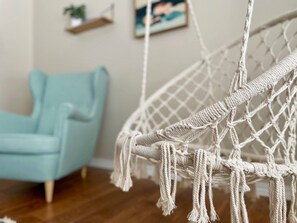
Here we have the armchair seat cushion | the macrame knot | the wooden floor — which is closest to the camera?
the macrame knot

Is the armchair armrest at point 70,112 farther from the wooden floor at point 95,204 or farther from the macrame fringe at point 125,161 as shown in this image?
the macrame fringe at point 125,161

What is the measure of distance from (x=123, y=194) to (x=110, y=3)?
1506 mm

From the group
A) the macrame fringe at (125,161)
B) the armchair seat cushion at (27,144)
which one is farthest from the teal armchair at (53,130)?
the macrame fringe at (125,161)

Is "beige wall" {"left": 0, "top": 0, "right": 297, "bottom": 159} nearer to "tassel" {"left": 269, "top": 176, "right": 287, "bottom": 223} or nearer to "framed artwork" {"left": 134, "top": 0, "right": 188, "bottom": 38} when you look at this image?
"framed artwork" {"left": 134, "top": 0, "right": 188, "bottom": 38}

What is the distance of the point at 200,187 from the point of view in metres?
0.53

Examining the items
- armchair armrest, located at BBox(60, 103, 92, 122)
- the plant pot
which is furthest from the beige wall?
armchair armrest, located at BBox(60, 103, 92, 122)

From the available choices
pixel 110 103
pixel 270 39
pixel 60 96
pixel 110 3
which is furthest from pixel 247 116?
pixel 110 3

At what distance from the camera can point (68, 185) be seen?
1483 mm

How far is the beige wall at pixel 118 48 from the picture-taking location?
1.44 meters

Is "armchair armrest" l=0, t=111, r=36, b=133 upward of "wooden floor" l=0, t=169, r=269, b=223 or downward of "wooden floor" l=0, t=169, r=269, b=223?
upward

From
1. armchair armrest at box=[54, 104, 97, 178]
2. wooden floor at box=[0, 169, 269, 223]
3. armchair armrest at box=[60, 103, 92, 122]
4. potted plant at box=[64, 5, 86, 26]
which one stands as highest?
potted plant at box=[64, 5, 86, 26]

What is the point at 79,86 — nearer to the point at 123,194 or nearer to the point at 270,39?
the point at 123,194

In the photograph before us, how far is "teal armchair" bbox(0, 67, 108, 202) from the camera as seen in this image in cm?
115

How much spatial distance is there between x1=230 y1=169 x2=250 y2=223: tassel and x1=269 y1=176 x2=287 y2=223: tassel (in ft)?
0.24
